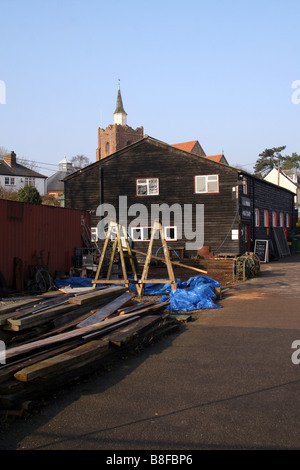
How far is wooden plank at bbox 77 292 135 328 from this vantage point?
7.59m

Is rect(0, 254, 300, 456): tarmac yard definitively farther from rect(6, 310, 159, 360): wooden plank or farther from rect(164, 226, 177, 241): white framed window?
rect(164, 226, 177, 241): white framed window

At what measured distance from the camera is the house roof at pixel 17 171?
6394 cm

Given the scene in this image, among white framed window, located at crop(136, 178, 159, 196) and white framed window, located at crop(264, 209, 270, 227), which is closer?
white framed window, located at crop(136, 178, 159, 196)

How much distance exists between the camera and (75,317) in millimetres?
7953

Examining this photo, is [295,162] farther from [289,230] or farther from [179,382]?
[179,382]

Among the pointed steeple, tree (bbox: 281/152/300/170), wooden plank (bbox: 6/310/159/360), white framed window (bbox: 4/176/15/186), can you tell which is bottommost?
wooden plank (bbox: 6/310/159/360)

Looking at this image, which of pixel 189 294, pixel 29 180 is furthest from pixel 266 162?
pixel 189 294

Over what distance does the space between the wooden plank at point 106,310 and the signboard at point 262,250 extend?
60.1ft

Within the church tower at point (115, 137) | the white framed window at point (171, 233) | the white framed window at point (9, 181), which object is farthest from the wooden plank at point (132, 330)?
the church tower at point (115, 137)

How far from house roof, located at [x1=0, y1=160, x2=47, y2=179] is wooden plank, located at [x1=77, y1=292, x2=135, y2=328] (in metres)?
59.1

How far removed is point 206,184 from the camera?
25.7m

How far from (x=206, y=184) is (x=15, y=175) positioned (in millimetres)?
46599

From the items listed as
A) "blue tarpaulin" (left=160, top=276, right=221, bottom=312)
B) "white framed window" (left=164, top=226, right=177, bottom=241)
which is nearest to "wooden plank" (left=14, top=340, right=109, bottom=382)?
"blue tarpaulin" (left=160, top=276, right=221, bottom=312)
